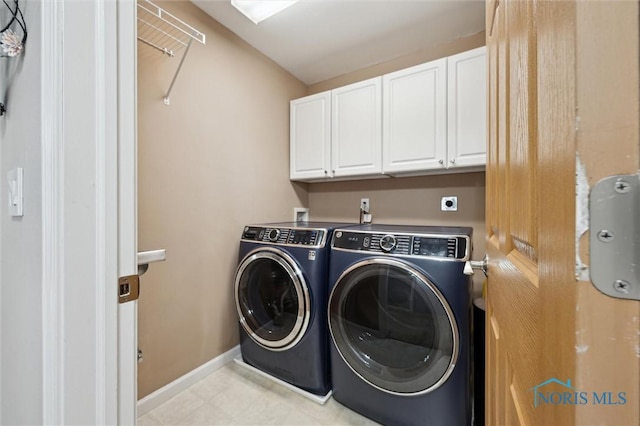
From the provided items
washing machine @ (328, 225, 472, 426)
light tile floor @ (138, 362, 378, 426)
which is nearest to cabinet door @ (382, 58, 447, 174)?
washing machine @ (328, 225, 472, 426)

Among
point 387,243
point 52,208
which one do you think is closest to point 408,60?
point 387,243

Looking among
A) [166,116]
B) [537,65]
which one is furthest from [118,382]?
[166,116]

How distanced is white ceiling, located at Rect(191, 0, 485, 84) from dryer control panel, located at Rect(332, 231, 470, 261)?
1.44 meters

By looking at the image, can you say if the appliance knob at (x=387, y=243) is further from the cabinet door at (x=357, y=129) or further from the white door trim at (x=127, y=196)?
the white door trim at (x=127, y=196)

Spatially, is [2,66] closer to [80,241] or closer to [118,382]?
[80,241]

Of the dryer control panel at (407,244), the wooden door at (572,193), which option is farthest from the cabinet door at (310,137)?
the wooden door at (572,193)

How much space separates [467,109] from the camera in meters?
1.60

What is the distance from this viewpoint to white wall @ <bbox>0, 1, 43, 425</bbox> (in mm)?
627

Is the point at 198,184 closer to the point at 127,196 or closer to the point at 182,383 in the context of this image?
the point at 127,196

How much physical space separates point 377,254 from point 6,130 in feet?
4.83

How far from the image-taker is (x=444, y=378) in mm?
1140

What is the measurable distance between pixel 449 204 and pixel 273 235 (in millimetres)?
1342
